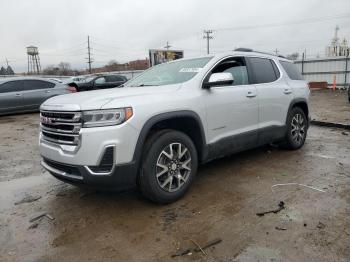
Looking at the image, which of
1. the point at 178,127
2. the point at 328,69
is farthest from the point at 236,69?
the point at 328,69

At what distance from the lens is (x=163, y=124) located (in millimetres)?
3949

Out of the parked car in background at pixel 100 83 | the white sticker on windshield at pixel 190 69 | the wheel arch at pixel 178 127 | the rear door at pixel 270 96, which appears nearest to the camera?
the wheel arch at pixel 178 127

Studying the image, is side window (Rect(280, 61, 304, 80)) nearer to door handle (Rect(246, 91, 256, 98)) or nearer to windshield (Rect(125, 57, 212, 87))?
door handle (Rect(246, 91, 256, 98))

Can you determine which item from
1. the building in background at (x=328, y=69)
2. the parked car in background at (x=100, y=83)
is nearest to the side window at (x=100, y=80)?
the parked car in background at (x=100, y=83)

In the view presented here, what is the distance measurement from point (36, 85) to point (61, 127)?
34.2ft

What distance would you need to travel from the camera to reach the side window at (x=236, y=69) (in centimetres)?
482

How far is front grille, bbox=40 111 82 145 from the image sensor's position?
3436 mm

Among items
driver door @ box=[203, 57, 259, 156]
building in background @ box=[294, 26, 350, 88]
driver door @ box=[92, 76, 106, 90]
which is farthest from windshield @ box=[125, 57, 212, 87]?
building in background @ box=[294, 26, 350, 88]

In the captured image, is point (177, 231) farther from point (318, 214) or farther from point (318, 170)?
point (318, 170)

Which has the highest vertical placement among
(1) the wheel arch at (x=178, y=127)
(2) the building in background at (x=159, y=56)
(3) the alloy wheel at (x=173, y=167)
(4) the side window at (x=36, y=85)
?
(2) the building in background at (x=159, y=56)

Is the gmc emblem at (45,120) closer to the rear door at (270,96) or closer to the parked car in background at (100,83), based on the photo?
the rear door at (270,96)

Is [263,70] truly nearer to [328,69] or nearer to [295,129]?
[295,129]

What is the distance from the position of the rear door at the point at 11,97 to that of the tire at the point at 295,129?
10191 millimetres

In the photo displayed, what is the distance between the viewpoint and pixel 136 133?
3.48 meters
